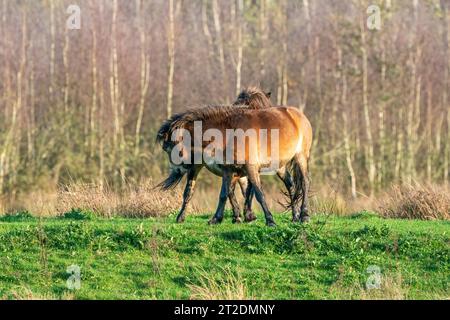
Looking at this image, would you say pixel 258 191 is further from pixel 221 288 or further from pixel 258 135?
pixel 221 288

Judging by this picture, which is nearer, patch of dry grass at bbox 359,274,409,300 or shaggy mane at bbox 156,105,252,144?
patch of dry grass at bbox 359,274,409,300

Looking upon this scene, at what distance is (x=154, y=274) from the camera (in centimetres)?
1317

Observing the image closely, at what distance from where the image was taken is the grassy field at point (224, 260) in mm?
12602

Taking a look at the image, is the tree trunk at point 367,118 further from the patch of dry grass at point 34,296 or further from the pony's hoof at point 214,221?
the patch of dry grass at point 34,296

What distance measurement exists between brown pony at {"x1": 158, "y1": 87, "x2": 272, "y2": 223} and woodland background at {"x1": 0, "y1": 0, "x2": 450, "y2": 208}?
1643cm

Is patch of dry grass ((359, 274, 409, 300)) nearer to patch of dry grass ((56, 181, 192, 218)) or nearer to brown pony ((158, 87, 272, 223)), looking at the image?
brown pony ((158, 87, 272, 223))

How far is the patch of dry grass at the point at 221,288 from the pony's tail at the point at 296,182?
3445mm

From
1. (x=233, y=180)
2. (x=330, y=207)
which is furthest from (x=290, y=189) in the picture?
(x=330, y=207)

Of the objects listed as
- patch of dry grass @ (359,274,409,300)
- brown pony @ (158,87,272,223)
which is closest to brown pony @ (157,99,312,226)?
brown pony @ (158,87,272,223)

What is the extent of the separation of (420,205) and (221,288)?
6668 millimetres

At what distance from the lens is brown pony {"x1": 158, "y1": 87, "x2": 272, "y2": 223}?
15.8 meters

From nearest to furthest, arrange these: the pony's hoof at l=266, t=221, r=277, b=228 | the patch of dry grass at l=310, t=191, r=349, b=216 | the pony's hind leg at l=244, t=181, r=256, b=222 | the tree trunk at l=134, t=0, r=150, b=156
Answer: the pony's hoof at l=266, t=221, r=277, b=228, the pony's hind leg at l=244, t=181, r=256, b=222, the patch of dry grass at l=310, t=191, r=349, b=216, the tree trunk at l=134, t=0, r=150, b=156
